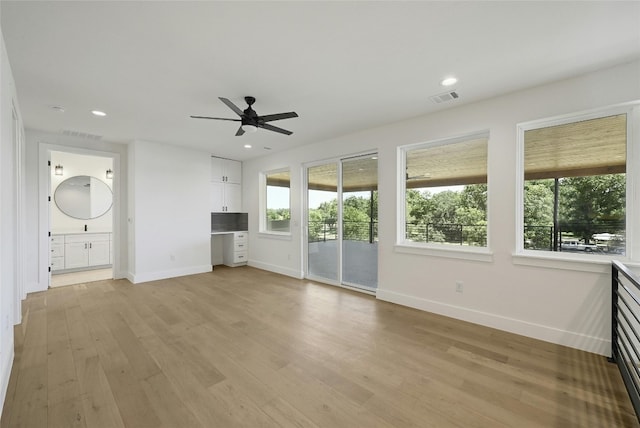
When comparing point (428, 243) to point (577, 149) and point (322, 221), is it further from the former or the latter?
point (322, 221)

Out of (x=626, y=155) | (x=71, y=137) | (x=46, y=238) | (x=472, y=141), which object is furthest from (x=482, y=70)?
(x=46, y=238)

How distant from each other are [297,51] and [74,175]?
6620 mm

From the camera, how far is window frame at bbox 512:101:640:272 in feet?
7.90

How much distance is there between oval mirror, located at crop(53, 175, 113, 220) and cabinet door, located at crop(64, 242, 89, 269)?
76 centimetres

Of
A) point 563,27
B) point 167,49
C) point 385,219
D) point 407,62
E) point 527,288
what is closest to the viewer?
point 563,27

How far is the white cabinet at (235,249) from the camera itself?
253 inches

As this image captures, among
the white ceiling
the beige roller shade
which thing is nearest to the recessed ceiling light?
the white ceiling

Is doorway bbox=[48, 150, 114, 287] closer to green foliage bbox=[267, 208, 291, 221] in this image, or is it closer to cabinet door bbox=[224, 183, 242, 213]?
cabinet door bbox=[224, 183, 242, 213]

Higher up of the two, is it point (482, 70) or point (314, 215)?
point (482, 70)

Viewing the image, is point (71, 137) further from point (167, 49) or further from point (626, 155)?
point (626, 155)

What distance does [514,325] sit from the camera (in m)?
2.90

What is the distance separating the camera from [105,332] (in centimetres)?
292

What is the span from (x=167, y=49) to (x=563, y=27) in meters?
3.01

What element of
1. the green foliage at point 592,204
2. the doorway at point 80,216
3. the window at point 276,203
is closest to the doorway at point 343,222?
the window at point 276,203
